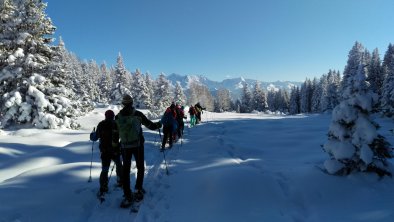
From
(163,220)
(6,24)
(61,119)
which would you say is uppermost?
(6,24)

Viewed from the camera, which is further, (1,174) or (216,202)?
(1,174)

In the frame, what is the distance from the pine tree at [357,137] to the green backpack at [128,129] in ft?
17.2

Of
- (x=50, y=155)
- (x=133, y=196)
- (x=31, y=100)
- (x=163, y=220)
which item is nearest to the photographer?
(x=163, y=220)

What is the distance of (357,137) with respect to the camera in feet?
25.7

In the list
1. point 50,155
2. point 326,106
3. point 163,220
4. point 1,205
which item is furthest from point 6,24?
point 326,106

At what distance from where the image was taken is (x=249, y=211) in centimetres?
664

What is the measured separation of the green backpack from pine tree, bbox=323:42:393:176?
5.26 metres

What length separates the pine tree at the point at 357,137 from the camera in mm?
7777

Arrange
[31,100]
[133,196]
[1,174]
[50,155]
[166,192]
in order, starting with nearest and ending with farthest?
[133,196] < [166,192] < [1,174] < [50,155] < [31,100]

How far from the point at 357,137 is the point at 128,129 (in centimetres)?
584

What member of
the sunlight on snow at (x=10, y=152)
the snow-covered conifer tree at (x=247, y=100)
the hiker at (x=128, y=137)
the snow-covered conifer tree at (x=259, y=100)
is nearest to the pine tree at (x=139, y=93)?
the snow-covered conifer tree at (x=259, y=100)

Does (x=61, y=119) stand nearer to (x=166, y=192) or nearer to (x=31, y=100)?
(x=31, y=100)

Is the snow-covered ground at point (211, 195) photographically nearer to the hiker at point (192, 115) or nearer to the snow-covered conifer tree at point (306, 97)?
the hiker at point (192, 115)

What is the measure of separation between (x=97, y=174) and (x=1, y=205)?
3.24m
